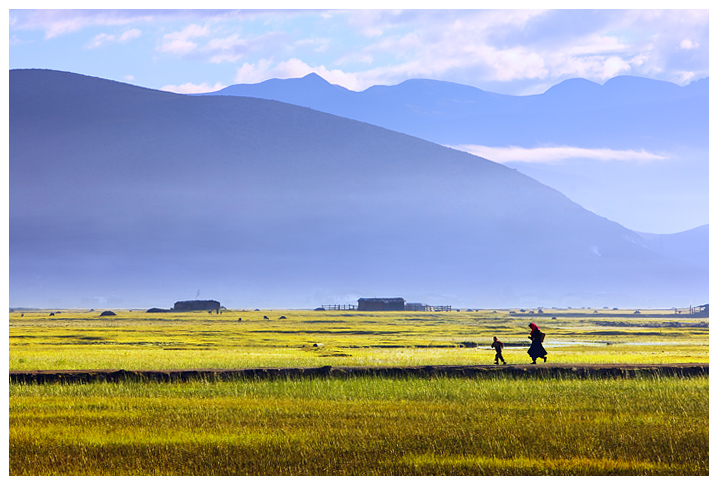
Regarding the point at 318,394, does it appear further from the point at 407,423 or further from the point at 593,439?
the point at 593,439

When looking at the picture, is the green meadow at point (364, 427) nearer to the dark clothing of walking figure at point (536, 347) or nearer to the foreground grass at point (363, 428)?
the foreground grass at point (363, 428)

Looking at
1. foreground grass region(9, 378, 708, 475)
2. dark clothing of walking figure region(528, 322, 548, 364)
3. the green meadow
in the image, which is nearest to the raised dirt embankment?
the green meadow

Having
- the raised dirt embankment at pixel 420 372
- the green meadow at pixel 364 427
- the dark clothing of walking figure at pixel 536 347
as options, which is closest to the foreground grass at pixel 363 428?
the green meadow at pixel 364 427

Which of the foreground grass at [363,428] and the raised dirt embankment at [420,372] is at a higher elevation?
the raised dirt embankment at [420,372]

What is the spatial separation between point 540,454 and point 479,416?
5.54 meters

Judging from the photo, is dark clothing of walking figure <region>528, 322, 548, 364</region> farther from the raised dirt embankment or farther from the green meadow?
Result: the green meadow

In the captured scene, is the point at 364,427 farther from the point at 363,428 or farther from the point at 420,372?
the point at 420,372

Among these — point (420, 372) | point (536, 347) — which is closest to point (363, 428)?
point (420, 372)

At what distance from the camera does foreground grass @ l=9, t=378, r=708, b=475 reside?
49.0 feet

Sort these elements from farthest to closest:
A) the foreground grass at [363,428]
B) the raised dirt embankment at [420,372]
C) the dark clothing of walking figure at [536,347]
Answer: the dark clothing of walking figure at [536,347] → the raised dirt embankment at [420,372] → the foreground grass at [363,428]

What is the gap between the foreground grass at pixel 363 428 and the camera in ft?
49.0

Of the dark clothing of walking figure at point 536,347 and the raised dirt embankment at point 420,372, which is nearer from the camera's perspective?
the raised dirt embankment at point 420,372

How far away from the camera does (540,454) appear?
15.9m
